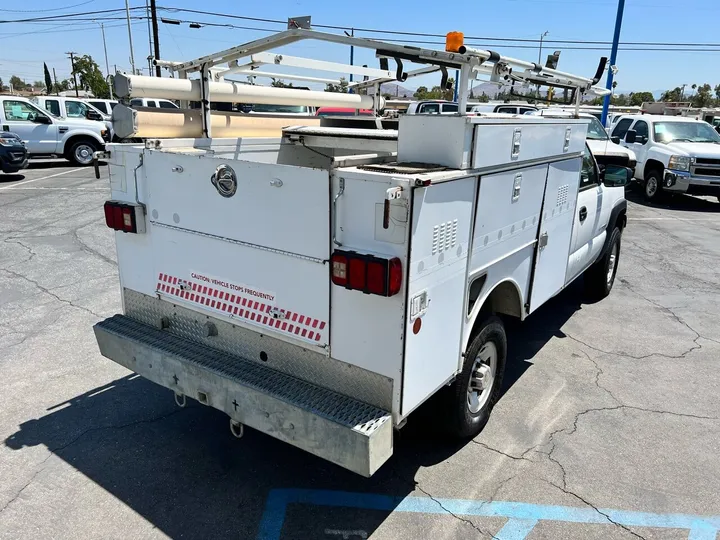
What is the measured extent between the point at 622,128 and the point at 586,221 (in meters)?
12.3

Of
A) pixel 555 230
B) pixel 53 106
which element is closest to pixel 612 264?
pixel 555 230

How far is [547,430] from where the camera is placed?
3.96m

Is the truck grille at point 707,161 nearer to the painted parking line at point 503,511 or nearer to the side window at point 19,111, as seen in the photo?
the painted parking line at point 503,511

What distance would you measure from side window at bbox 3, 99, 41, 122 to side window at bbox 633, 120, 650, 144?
17.5 metres

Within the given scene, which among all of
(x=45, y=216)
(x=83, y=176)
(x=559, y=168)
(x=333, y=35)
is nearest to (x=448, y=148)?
(x=333, y=35)

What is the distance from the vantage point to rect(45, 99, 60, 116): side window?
18.0 meters

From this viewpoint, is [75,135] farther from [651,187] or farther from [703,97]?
[703,97]

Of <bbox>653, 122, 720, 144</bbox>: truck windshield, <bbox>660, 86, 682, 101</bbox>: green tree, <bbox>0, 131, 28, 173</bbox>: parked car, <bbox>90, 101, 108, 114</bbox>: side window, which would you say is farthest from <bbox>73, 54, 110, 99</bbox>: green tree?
<bbox>660, 86, 682, 101</bbox>: green tree

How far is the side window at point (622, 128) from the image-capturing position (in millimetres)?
15656

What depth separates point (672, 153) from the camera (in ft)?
44.0

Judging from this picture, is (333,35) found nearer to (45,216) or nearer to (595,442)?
(595,442)

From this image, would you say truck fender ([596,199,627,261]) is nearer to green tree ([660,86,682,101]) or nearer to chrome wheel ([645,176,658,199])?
chrome wheel ([645,176,658,199])

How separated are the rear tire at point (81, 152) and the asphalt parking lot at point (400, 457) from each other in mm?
13827

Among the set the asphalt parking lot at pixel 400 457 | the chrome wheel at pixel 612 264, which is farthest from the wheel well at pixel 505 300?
the chrome wheel at pixel 612 264
